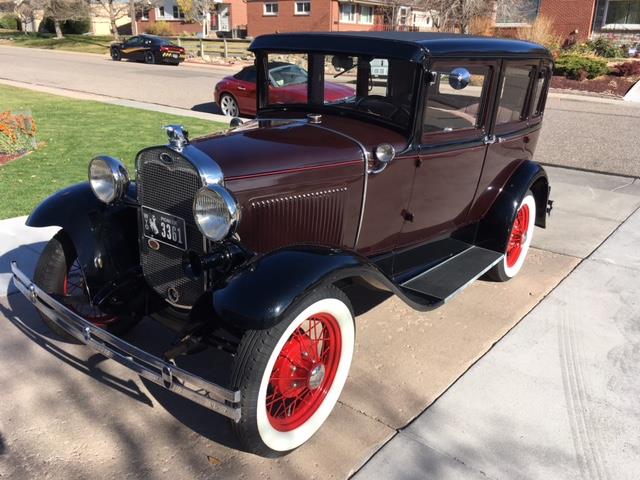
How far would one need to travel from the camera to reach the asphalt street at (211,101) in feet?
30.4

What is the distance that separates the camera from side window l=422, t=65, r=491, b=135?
3.24m

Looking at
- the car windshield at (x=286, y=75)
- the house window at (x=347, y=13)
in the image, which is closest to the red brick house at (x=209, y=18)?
the house window at (x=347, y=13)

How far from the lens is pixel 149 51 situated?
2483 cm

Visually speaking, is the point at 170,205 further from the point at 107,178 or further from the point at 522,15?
the point at 522,15

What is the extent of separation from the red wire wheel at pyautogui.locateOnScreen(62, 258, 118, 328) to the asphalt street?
750 cm

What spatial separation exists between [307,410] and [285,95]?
7.17 ft

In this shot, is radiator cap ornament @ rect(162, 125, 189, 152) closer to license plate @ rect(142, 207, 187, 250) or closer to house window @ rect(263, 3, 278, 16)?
license plate @ rect(142, 207, 187, 250)

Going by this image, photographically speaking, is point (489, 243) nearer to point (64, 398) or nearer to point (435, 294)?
point (435, 294)

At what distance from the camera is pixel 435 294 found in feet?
10.7

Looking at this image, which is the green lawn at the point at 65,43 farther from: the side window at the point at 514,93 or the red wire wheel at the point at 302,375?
the red wire wheel at the point at 302,375

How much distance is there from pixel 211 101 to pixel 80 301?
11546 millimetres

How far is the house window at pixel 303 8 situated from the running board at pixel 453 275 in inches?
1375

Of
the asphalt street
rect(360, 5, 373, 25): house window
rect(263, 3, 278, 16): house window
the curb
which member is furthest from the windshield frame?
rect(360, 5, 373, 25): house window

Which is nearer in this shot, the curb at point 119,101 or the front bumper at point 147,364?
the front bumper at point 147,364
